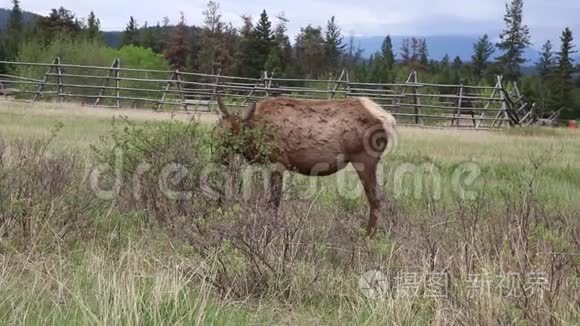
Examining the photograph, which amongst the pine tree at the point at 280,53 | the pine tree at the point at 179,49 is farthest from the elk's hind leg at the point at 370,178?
the pine tree at the point at 179,49

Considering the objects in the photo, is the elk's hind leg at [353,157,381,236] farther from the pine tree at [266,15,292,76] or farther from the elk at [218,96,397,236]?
the pine tree at [266,15,292,76]

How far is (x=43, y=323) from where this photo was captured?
9.87 ft

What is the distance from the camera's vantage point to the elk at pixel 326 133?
6418mm

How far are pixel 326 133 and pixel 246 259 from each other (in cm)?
267

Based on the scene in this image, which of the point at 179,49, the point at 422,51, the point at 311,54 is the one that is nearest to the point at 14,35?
the point at 179,49

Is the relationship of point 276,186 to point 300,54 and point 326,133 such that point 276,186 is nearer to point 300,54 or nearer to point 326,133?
point 326,133

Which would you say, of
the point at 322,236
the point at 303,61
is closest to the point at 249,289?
the point at 322,236

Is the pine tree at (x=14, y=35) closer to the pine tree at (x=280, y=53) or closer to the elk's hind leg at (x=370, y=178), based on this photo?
the pine tree at (x=280, y=53)

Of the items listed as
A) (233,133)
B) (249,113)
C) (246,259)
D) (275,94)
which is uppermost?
(249,113)

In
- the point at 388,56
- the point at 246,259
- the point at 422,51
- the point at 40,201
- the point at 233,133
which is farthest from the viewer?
the point at 422,51

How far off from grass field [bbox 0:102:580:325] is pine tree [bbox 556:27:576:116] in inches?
2243

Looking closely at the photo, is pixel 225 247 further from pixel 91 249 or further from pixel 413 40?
pixel 413 40

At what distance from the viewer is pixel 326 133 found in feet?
21.1

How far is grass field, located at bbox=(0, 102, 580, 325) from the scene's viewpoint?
3.24m
